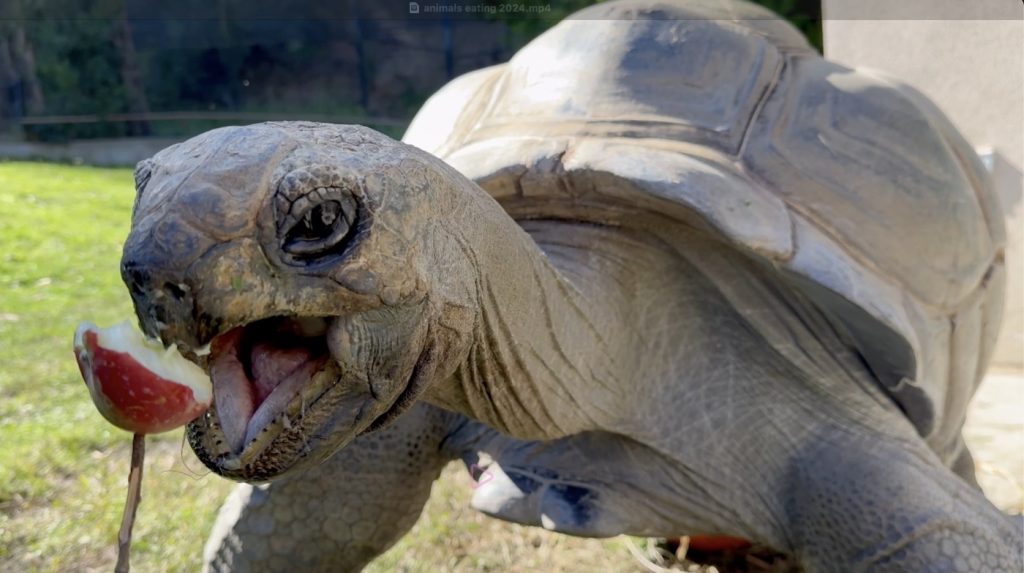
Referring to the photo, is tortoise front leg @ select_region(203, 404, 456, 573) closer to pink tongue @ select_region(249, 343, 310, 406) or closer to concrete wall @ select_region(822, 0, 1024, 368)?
pink tongue @ select_region(249, 343, 310, 406)

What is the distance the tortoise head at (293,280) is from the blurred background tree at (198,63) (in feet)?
36.7

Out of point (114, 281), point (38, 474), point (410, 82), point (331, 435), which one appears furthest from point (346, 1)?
point (331, 435)

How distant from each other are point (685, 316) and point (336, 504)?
0.83 m

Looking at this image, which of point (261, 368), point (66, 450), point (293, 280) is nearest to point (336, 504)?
point (261, 368)

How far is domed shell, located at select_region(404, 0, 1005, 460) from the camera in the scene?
1.68m

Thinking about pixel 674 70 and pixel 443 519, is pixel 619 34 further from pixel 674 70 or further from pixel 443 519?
pixel 443 519

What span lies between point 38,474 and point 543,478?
78.5 inches

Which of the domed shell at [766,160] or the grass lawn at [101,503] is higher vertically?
the domed shell at [766,160]

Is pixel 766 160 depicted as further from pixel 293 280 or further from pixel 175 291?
pixel 175 291

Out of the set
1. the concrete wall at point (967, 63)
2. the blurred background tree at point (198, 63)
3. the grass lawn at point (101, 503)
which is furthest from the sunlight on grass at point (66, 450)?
the blurred background tree at point (198, 63)

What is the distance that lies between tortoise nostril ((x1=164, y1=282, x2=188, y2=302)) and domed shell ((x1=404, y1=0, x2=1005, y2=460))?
2.83 feet

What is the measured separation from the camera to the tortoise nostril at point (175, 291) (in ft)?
2.92

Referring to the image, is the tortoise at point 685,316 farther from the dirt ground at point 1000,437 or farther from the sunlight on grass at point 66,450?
the dirt ground at point 1000,437

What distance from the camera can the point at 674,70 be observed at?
6.34 feet
